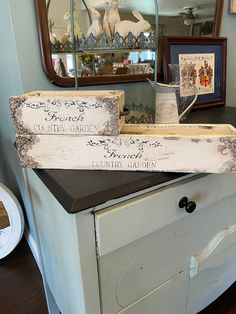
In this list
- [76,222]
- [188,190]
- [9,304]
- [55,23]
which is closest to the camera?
[76,222]

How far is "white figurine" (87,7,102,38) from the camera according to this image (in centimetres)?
82

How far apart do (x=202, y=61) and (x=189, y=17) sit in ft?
0.61

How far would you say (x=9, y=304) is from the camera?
47.6 inches

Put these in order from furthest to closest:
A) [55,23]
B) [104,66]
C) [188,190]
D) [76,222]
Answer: [104,66]
[55,23]
[188,190]
[76,222]

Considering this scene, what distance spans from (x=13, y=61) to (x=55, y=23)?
19 centimetres

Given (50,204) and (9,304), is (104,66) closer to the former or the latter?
(50,204)

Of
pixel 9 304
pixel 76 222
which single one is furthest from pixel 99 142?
pixel 9 304

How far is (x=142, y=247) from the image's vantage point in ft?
2.18

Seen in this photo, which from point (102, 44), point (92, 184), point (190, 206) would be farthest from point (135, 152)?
point (102, 44)

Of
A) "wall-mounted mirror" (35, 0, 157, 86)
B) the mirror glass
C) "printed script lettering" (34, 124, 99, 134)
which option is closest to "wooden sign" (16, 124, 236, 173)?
"printed script lettering" (34, 124, 99, 134)

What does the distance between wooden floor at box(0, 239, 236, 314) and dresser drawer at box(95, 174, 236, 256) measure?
2.50 ft

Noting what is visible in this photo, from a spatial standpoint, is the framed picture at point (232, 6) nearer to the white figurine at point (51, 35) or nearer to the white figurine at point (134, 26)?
the white figurine at point (134, 26)

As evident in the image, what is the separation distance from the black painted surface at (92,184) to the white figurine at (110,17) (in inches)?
20.7

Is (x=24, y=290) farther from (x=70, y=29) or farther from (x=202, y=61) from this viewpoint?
(x=202, y=61)
